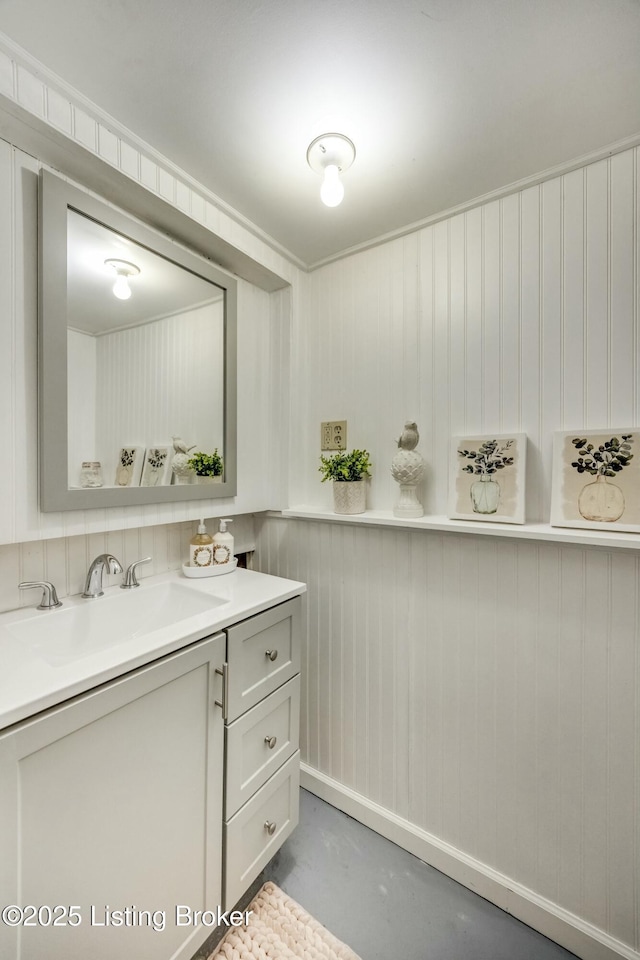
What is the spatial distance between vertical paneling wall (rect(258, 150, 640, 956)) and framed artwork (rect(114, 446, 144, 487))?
70cm

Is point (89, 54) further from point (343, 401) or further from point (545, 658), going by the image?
point (545, 658)

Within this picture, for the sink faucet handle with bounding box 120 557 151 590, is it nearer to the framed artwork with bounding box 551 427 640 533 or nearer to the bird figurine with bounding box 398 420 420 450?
the bird figurine with bounding box 398 420 420 450

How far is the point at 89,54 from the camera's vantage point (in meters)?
0.88

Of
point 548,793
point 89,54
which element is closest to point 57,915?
point 548,793

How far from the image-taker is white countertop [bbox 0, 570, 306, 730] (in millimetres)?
709

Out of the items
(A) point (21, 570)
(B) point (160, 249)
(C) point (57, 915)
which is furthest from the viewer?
(B) point (160, 249)

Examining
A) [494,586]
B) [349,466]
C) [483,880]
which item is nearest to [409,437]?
[349,466]

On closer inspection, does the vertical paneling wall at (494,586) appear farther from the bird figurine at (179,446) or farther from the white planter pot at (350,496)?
the bird figurine at (179,446)

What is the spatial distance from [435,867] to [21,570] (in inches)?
65.5

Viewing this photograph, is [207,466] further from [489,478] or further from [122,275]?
[489,478]

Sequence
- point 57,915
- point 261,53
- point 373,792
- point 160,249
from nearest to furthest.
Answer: point 57,915 → point 261,53 → point 160,249 → point 373,792

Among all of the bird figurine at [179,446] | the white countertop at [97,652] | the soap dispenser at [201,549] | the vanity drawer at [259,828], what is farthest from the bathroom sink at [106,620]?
the vanity drawer at [259,828]

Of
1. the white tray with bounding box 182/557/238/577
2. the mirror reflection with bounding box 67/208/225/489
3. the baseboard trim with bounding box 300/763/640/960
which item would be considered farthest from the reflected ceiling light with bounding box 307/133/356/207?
the baseboard trim with bounding box 300/763/640/960

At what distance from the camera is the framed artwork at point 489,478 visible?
3.95 feet
